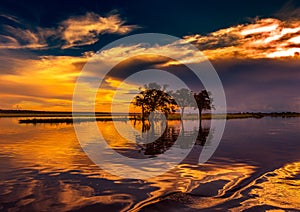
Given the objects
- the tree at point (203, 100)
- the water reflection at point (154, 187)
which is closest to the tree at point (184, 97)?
the tree at point (203, 100)

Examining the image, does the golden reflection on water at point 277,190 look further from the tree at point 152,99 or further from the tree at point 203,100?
the tree at point 203,100

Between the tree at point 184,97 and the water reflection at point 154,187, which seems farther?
the tree at point 184,97

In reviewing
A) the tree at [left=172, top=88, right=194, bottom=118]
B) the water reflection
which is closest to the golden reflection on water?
the water reflection

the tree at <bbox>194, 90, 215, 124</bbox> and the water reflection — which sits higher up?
the tree at <bbox>194, 90, 215, 124</bbox>

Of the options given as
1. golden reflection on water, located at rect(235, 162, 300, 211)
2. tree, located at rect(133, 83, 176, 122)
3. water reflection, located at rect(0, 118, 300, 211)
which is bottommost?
water reflection, located at rect(0, 118, 300, 211)

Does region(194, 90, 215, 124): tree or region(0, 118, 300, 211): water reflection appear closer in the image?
region(0, 118, 300, 211): water reflection

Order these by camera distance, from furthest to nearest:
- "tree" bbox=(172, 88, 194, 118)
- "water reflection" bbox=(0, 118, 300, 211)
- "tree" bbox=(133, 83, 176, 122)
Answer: "tree" bbox=(172, 88, 194, 118), "tree" bbox=(133, 83, 176, 122), "water reflection" bbox=(0, 118, 300, 211)

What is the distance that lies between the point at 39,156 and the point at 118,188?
37.2ft

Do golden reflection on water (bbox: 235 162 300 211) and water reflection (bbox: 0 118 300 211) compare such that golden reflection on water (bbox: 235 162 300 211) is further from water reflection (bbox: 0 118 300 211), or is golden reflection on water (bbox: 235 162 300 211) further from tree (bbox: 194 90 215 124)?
tree (bbox: 194 90 215 124)

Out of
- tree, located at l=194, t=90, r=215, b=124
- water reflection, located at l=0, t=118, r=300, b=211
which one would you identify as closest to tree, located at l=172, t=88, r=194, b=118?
tree, located at l=194, t=90, r=215, b=124

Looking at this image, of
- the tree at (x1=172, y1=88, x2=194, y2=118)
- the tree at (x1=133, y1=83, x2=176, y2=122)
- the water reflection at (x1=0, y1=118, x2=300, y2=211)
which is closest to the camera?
the water reflection at (x1=0, y1=118, x2=300, y2=211)

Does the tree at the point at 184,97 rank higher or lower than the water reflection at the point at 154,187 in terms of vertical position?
higher

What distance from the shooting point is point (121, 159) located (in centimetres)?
1902

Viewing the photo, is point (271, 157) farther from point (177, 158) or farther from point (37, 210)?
point (37, 210)
